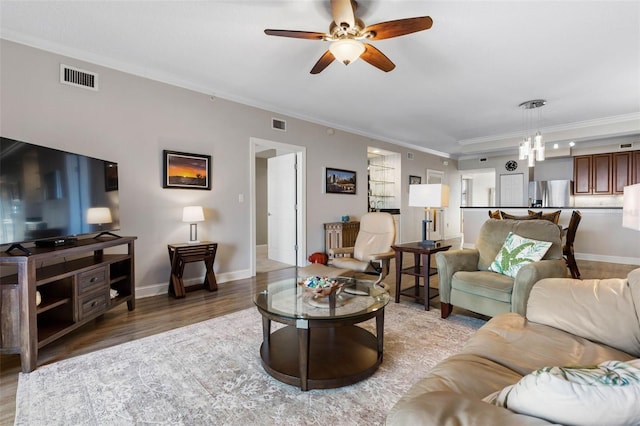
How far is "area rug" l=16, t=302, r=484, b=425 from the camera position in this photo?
1.58 metres

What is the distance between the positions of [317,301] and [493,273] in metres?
1.78

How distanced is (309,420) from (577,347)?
1318mm

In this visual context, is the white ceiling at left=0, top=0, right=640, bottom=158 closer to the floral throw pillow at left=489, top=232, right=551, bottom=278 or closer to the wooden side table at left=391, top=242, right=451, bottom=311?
the floral throw pillow at left=489, top=232, right=551, bottom=278

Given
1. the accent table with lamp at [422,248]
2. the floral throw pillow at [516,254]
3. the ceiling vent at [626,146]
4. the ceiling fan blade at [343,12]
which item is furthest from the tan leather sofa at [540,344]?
the ceiling vent at [626,146]

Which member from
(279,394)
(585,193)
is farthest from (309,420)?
(585,193)

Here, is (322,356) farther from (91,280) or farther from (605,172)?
(605,172)

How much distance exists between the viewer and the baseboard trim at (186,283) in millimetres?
3643

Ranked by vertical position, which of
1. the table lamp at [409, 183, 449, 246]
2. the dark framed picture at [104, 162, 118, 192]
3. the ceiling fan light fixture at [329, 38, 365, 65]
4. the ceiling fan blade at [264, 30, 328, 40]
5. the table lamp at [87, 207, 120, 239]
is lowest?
Answer: the table lamp at [87, 207, 120, 239]

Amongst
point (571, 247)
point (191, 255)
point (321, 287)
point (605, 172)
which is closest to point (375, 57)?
point (321, 287)

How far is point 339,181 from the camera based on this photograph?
5.99 metres

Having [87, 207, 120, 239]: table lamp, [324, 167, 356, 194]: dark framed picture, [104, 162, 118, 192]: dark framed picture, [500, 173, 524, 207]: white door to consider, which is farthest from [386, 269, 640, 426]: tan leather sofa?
[500, 173, 524, 207]: white door

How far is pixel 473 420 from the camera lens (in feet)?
2.50

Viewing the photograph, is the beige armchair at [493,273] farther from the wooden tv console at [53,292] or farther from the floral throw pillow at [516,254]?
the wooden tv console at [53,292]

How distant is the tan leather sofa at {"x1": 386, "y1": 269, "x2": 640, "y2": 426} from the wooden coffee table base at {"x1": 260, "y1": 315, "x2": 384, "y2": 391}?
70 cm
